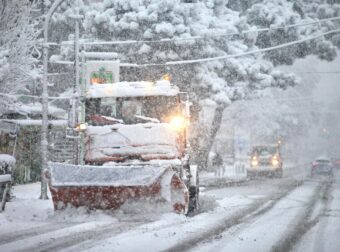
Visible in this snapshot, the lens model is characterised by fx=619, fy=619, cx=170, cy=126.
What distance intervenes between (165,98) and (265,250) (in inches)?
222

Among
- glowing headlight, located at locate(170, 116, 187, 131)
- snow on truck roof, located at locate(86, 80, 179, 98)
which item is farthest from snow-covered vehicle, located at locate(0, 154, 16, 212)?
glowing headlight, located at locate(170, 116, 187, 131)

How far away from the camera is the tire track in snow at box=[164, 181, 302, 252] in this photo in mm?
8877

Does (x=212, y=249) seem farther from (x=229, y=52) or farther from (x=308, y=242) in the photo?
(x=229, y=52)

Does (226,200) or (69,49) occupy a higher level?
(69,49)

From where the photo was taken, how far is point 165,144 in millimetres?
12828

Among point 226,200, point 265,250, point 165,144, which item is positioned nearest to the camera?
point 265,250

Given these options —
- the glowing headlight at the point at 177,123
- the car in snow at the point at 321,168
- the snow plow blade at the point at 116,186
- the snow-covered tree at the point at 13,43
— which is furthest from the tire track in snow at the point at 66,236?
the car in snow at the point at 321,168

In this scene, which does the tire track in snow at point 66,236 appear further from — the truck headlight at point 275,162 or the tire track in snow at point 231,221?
the truck headlight at point 275,162

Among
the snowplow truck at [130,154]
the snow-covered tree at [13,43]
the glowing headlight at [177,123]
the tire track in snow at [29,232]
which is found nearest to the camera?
the tire track in snow at [29,232]

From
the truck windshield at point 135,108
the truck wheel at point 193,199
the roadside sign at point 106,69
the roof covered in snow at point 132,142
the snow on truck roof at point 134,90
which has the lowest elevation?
the truck wheel at point 193,199

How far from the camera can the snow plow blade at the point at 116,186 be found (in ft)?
38.0

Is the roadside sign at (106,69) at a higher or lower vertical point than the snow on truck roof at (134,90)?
higher

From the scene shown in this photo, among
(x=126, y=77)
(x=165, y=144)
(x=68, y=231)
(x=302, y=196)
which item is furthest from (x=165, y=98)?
(x=126, y=77)

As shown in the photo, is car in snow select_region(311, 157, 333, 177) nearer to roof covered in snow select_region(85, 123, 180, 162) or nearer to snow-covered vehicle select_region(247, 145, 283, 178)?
snow-covered vehicle select_region(247, 145, 283, 178)
